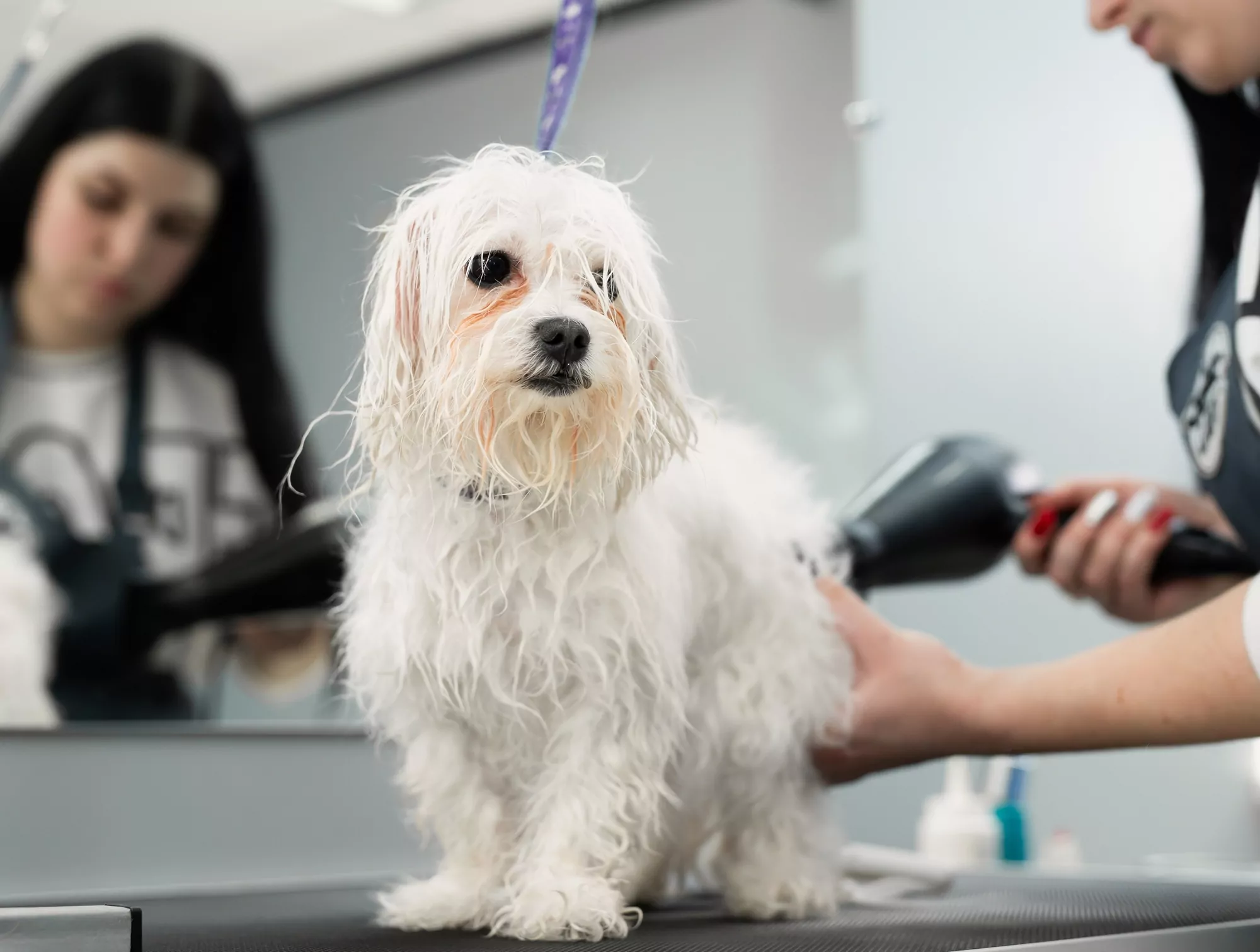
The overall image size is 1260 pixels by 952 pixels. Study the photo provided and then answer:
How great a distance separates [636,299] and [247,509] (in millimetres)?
526

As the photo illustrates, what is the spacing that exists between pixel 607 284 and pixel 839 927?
1.21ft

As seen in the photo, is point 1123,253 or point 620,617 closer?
point 620,617

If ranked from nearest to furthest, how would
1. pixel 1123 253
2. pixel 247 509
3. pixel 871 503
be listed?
1. pixel 871 503
2. pixel 247 509
3. pixel 1123 253

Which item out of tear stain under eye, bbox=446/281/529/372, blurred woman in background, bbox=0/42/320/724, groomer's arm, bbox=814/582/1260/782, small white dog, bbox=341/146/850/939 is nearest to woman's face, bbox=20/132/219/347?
blurred woman in background, bbox=0/42/320/724

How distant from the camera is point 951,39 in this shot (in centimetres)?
161

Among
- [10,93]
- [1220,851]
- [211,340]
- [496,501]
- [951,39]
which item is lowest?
[1220,851]

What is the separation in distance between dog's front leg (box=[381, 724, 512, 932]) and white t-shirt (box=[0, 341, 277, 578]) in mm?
398

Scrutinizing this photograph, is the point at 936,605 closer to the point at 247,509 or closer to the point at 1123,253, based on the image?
the point at 1123,253

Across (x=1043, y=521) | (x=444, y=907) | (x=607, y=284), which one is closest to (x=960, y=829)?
(x=1043, y=521)

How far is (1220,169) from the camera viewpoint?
1109mm

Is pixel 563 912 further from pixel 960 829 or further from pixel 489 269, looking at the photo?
pixel 960 829

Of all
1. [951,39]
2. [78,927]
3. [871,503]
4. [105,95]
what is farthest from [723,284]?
[78,927]

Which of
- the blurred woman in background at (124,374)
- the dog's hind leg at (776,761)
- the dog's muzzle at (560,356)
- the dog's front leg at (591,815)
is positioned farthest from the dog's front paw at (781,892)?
the blurred woman in background at (124,374)

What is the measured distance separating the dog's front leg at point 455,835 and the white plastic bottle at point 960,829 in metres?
0.72
